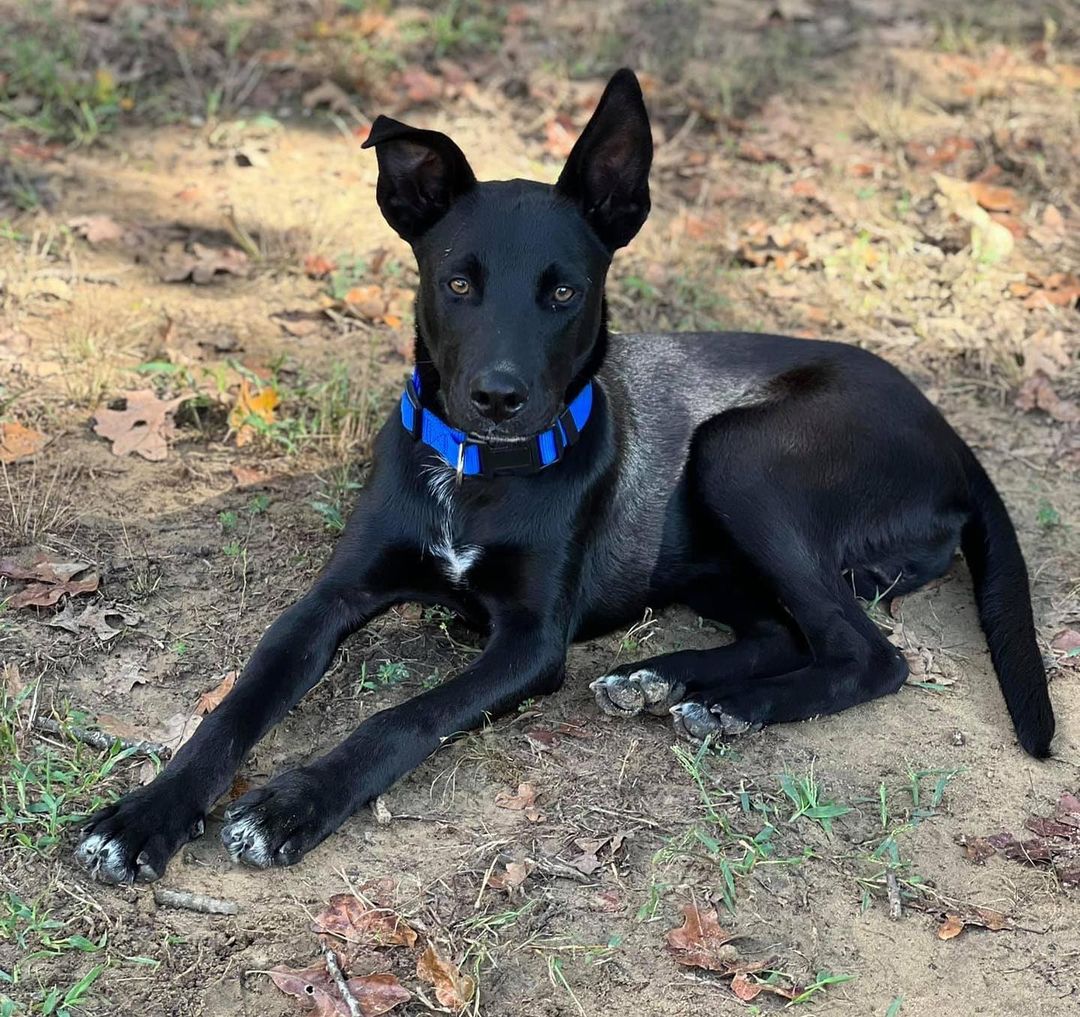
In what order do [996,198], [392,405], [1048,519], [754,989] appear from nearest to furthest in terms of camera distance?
[754,989] < [1048,519] < [392,405] < [996,198]

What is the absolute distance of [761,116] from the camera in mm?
7434

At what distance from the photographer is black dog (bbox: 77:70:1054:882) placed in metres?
3.48

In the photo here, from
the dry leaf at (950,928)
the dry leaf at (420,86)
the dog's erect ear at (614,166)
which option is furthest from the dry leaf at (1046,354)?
the dry leaf at (420,86)

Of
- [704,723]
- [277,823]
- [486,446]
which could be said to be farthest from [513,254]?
[277,823]

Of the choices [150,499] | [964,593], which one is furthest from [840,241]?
[150,499]

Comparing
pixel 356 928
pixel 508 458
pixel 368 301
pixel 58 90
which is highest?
pixel 508 458

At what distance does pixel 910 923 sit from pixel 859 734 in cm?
74

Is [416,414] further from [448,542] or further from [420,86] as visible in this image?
[420,86]

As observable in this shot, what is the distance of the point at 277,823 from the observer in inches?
125

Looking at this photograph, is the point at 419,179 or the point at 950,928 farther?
the point at 419,179

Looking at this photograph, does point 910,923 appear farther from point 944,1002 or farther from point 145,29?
point 145,29

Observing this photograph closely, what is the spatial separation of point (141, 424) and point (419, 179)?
166 cm

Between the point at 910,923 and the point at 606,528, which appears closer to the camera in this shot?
the point at 910,923

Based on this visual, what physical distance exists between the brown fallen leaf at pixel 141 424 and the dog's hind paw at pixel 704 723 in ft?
6.84
